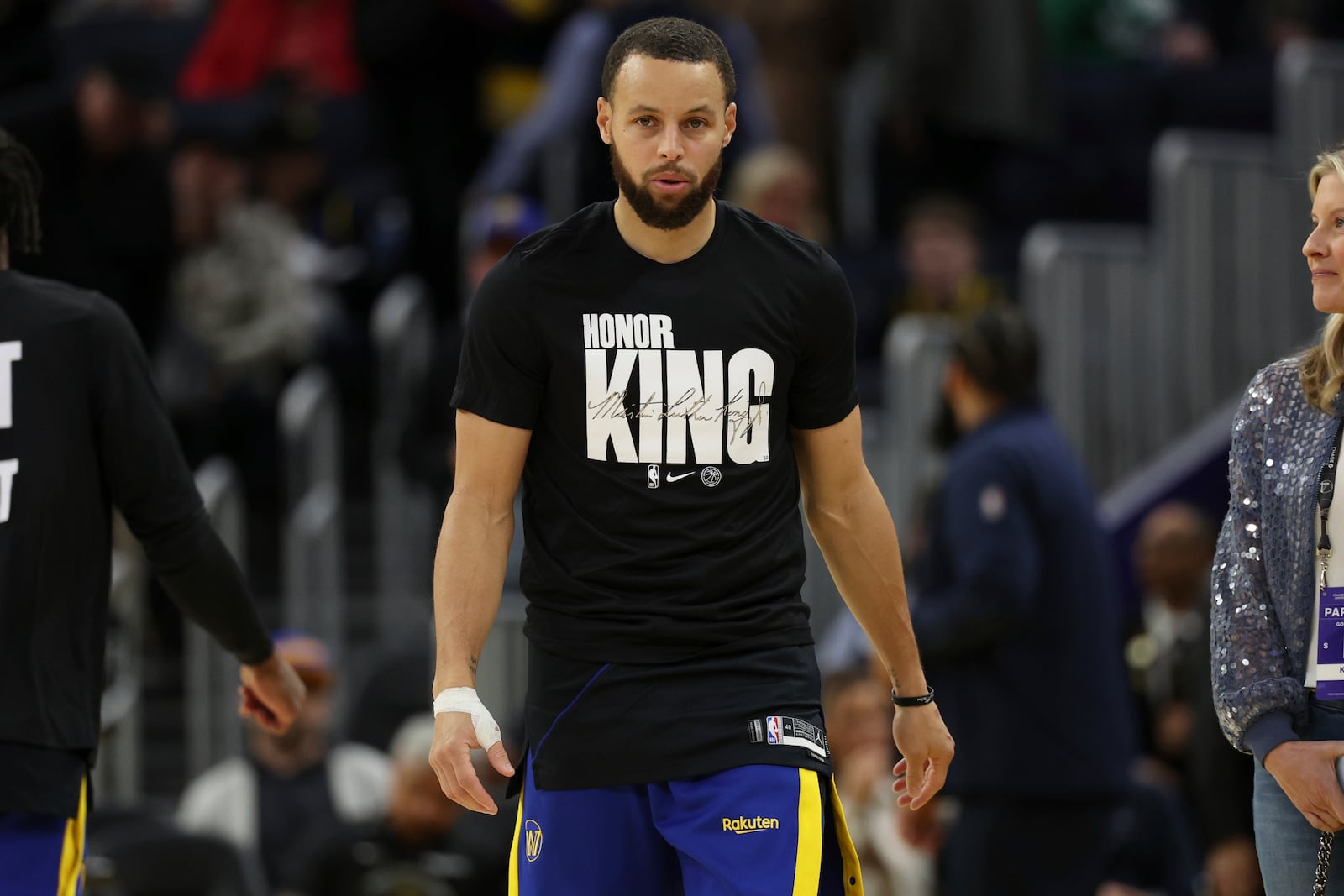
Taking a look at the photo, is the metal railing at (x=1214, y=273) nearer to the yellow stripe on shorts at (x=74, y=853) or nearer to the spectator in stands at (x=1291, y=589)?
the spectator in stands at (x=1291, y=589)

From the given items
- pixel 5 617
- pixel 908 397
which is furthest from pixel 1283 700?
pixel 908 397

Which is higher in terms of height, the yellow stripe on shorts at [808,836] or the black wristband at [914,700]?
the black wristband at [914,700]

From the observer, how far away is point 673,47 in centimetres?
437

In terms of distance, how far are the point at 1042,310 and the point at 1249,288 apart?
1004 mm

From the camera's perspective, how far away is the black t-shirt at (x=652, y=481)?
4.36 meters

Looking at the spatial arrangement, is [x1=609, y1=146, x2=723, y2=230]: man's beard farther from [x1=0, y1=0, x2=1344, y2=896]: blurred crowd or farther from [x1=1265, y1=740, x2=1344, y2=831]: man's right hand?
[x1=0, y1=0, x2=1344, y2=896]: blurred crowd

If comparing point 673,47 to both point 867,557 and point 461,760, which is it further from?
point 461,760

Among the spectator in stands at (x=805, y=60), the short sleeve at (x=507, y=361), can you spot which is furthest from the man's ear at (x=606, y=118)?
the spectator in stands at (x=805, y=60)

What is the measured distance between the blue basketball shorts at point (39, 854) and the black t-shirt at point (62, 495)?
0.04m

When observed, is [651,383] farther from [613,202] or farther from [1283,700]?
[1283,700]

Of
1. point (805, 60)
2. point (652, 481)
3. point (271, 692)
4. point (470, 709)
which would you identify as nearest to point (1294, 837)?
point (652, 481)

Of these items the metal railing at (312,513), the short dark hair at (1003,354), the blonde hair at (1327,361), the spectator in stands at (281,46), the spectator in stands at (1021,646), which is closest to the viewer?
the blonde hair at (1327,361)

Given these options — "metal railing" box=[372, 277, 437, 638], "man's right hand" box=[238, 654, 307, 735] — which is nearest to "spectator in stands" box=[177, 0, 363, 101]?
"metal railing" box=[372, 277, 437, 638]

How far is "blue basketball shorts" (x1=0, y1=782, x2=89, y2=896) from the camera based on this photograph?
450cm
